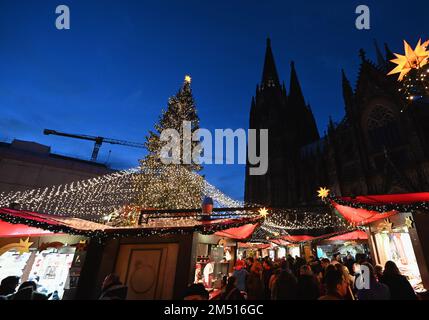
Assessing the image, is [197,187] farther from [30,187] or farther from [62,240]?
[30,187]

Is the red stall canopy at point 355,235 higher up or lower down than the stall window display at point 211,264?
higher up

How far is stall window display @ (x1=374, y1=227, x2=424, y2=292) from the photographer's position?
6088mm

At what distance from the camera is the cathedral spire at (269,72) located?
49125mm

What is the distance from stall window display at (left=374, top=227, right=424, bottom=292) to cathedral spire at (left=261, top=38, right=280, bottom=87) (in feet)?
150

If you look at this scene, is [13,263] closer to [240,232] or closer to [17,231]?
[17,231]

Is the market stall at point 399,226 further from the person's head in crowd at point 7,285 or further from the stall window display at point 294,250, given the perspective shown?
the stall window display at point 294,250

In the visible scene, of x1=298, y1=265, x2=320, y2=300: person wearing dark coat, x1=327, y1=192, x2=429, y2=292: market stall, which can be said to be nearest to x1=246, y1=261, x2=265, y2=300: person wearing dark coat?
x1=298, y1=265, x2=320, y2=300: person wearing dark coat

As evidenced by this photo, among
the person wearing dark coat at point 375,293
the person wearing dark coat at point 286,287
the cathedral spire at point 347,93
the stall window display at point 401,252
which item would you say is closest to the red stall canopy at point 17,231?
the person wearing dark coat at point 286,287

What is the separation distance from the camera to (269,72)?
167ft

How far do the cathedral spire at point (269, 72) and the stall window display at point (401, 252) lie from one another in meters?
45.7

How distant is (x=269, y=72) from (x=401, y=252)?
1983 inches

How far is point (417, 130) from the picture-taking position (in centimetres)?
2158
